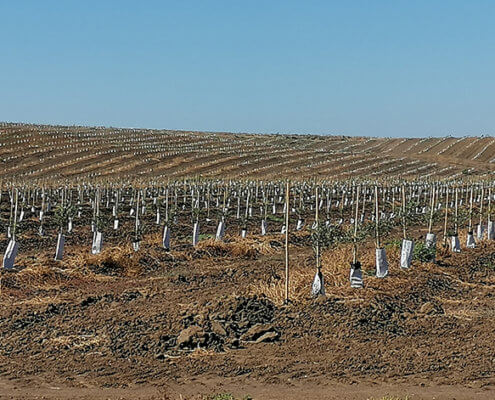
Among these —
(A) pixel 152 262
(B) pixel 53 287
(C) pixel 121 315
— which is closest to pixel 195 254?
(A) pixel 152 262

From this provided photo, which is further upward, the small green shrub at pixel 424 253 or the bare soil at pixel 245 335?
the small green shrub at pixel 424 253

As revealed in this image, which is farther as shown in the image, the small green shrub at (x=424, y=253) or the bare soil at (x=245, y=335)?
the small green shrub at (x=424, y=253)

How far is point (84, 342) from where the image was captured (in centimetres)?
916

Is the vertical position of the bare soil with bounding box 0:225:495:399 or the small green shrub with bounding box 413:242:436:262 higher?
the small green shrub with bounding box 413:242:436:262

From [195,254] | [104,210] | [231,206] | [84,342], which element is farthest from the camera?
[231,206]

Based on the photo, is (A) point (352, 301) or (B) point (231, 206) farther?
(B) point (231, 206)

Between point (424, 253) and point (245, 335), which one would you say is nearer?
point (245, 335)

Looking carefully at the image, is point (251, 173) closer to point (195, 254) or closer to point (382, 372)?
point (195, 254)

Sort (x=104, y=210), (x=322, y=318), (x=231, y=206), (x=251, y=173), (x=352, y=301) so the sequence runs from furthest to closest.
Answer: (x=251, y=173)
(x=231, y=206)
(x=104, y=210)
(x=352, y=301)
(x=322, y=318)

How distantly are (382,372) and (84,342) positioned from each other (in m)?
3.91

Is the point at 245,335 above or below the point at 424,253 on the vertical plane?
below

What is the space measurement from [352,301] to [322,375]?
3.15m

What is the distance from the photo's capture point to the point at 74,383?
25.1 feet

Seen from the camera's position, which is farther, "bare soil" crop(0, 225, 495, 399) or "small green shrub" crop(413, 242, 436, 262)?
"small green shrub" crop(413, 242, 436, 262)
